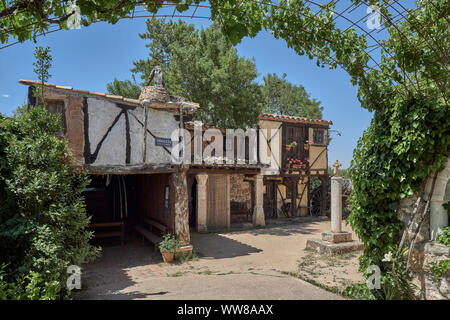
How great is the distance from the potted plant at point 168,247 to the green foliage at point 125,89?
33.0 feet

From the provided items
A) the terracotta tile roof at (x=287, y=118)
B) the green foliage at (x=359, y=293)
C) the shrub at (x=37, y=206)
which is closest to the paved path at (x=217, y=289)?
the green foliage at (x=359, y=293)

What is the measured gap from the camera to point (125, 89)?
15445 mm

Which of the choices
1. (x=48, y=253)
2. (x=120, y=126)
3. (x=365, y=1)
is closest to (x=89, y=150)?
(x=120, y=126)

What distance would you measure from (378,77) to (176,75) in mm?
9556

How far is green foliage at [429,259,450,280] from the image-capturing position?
3.75m

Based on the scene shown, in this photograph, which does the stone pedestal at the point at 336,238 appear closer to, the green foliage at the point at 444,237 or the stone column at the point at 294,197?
the green foliage at the point at 444,237

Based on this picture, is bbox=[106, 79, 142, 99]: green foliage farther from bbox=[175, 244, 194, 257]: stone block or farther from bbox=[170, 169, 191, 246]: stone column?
bbox=[175, 244, 194, 257]: stone block

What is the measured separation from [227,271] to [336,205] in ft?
15.0

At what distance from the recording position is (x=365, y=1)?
3457 mm

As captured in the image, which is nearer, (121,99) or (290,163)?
(121,99)

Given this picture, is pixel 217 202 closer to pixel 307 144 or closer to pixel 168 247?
pixel 168 247

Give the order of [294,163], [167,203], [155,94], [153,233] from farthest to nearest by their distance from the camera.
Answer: [294,163] → [153,233] → [167,203] → [155,94]

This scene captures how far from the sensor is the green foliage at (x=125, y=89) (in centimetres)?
1540

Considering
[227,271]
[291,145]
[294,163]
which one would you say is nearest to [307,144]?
[291,145]
